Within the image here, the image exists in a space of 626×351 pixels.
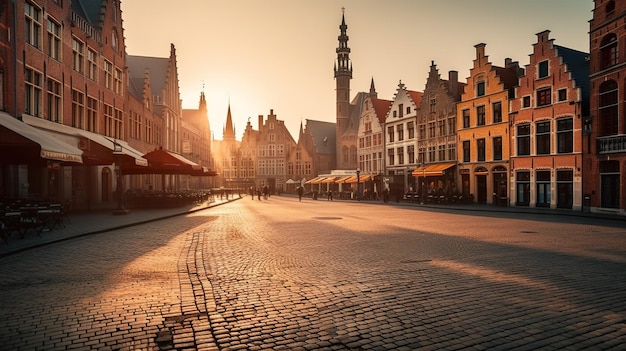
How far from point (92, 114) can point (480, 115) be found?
96.8 feet

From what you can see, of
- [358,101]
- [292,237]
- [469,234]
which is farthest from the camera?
[358,101]

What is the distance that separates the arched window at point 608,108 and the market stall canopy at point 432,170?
14.0 metres

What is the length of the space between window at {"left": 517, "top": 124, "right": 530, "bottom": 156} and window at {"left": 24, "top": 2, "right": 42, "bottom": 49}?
101 feet

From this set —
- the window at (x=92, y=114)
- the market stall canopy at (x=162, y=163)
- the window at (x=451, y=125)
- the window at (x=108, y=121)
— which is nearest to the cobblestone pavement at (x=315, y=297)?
the market stall canopy at (x=162, y=163)

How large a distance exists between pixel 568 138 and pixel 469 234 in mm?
18342

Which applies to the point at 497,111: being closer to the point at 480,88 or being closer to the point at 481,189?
the point at 480,88

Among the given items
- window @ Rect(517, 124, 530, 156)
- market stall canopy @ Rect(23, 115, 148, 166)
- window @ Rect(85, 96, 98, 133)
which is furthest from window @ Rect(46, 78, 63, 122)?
window @ Rect(517, 124, 530, 156)

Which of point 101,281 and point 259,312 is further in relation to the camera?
point 101,281

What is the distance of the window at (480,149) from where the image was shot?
34281 mm

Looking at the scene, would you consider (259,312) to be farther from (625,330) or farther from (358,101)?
(358,101)

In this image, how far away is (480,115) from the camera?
34.8 metres

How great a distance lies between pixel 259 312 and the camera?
204 inches

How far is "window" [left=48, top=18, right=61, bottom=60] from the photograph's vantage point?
2119cm

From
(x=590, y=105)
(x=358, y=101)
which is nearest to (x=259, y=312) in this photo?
→ (x=590, y=105)
